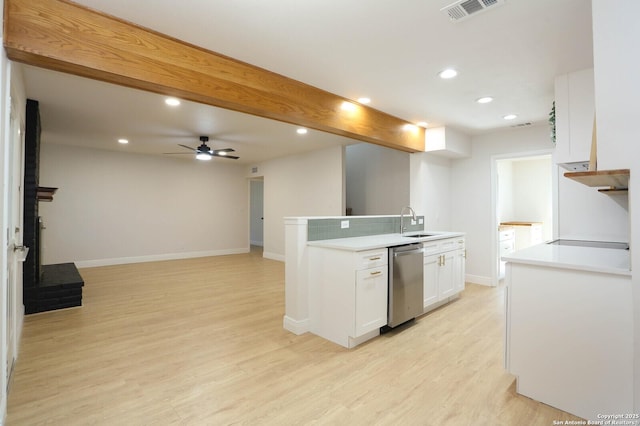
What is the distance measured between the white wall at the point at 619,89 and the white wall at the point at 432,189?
316cm

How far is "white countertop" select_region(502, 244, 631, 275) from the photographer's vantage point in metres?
1.72

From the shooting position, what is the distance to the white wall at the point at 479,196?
16.1ft

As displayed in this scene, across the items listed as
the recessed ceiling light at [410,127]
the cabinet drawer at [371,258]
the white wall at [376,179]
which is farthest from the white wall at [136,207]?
the cabinet drawer at [371,258]

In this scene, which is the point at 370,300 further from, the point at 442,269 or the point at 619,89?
the point at 619,89

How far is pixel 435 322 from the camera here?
3.41 m

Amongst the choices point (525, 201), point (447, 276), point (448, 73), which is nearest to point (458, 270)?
point (447, 276)

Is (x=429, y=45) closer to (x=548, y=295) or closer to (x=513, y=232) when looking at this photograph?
(x=548, y=295)

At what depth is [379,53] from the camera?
251 cm

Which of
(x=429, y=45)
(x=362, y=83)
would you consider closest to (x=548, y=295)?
(x=429, y=45)

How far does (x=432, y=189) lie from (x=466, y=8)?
3402mm

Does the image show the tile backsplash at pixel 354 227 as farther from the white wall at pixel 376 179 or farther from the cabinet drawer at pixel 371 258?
the white wall at pixel 376 179

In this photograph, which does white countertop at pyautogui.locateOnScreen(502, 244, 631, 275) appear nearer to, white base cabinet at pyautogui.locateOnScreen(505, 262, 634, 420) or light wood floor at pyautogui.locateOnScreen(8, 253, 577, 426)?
white base cabinet at pyautogui.locateOnScreen(505, 262, 634, 420)

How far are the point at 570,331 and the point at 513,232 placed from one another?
15.3ft

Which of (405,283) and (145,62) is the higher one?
(145,62)
